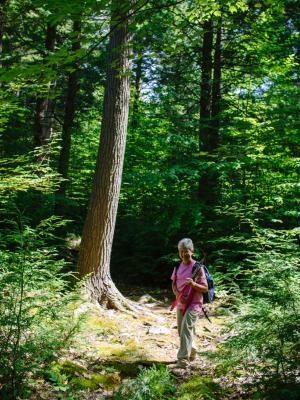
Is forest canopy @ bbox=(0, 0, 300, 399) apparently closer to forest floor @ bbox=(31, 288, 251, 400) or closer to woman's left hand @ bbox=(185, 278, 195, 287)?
forest floor @ bbox=(31, 288, 251, 400)

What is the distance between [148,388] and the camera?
4086 mm

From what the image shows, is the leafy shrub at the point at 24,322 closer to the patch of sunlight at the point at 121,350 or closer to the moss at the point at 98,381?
the moss at the point at 98,381

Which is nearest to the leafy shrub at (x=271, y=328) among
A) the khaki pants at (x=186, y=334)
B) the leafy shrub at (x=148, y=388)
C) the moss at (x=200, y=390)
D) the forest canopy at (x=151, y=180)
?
the forest canopy at (x=151, y=180)

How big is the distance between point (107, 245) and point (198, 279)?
100 inches

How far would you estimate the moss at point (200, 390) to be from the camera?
14.4 feet

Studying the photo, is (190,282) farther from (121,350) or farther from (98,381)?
(98,381)

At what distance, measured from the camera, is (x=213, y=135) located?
36.5 feet

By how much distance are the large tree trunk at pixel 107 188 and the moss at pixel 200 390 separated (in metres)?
3.07

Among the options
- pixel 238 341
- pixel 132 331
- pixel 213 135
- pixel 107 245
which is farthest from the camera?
pixel 213 135

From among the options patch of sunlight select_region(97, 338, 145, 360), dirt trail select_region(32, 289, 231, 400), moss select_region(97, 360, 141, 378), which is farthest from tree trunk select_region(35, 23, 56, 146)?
moss select_region(97, 360, 141, 378)

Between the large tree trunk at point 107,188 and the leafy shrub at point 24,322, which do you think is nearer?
the leafy shrub at point 24,322

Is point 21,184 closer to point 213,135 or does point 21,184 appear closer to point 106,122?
point 106,122

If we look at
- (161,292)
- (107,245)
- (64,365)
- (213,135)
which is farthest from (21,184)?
(213,135)

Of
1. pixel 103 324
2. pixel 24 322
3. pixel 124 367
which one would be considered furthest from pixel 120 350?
pixel 24 322
